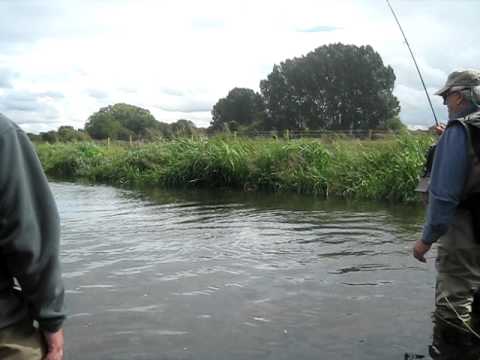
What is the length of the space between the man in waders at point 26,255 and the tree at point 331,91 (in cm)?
5907

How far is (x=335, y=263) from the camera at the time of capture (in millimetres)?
7219

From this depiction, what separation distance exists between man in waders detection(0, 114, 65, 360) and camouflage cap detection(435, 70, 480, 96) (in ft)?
9.52

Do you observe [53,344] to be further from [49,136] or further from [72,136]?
[49,136]

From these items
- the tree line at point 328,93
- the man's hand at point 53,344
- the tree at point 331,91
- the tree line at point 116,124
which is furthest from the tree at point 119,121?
the man's hand at point 53,344

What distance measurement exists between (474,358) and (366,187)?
35.0 feet

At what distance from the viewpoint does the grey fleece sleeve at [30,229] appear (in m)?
1.79

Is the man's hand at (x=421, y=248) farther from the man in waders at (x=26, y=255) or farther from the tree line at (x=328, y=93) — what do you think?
the tree line at (x=328, y=93)

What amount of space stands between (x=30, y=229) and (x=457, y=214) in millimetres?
2971

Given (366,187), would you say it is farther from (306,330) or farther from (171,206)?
(306,330)

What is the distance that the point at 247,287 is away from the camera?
6.18 m

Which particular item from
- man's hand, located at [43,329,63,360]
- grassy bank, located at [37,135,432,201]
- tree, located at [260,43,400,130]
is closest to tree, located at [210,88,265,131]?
tree, located at [260,43,400,130]

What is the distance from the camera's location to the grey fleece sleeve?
1.79m

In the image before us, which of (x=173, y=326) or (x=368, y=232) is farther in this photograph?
(x=368, y=232)

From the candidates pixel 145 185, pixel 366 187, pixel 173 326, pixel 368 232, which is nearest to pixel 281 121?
pixel 145 185
